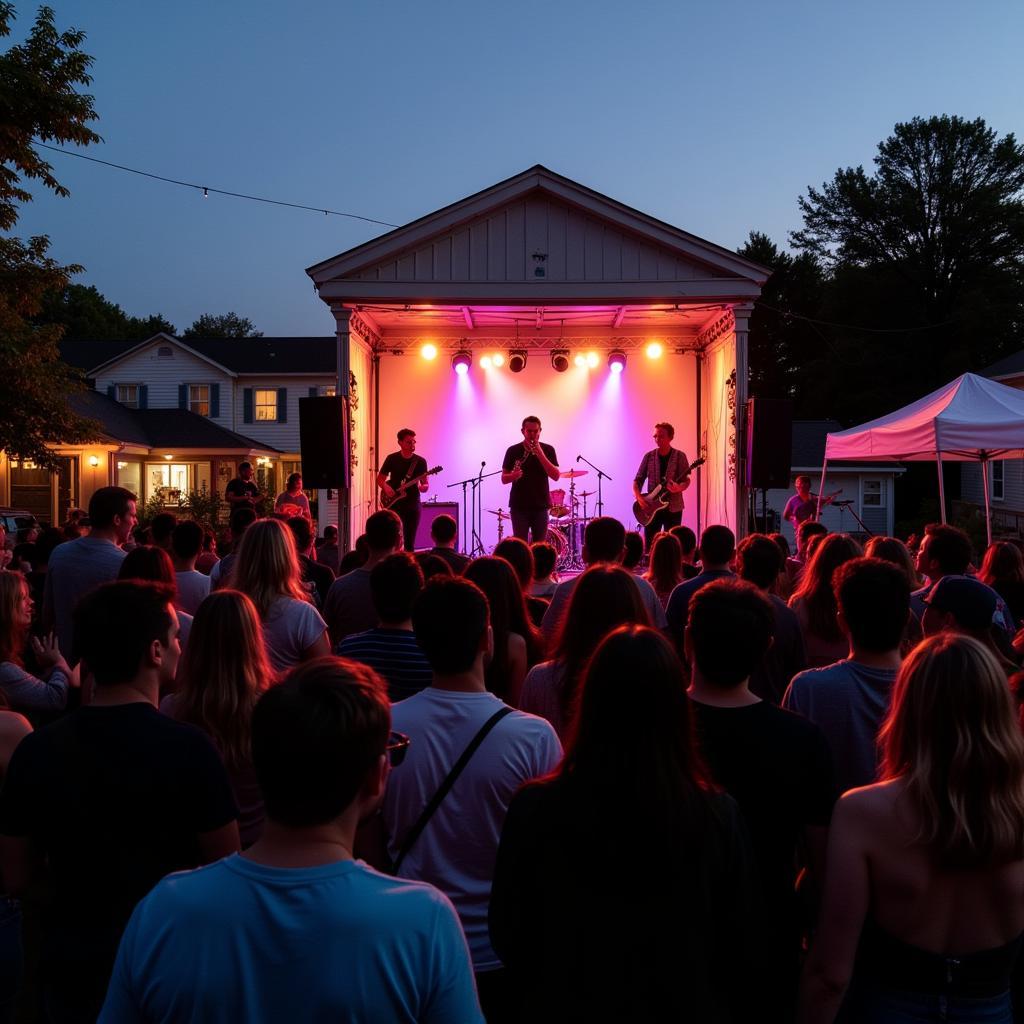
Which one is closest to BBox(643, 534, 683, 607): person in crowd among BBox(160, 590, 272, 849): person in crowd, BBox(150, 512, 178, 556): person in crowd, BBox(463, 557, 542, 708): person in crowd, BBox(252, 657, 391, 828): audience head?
BBox(463, 557, 542, 708): person in crowd

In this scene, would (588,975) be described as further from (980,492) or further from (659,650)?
(980,492)

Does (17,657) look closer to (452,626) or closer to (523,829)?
(452,626)

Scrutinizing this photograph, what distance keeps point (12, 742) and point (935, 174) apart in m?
48.8

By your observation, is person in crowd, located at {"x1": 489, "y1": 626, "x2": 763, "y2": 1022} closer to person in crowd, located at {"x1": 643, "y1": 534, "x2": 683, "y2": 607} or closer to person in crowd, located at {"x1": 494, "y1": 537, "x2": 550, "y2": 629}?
person in crowd, located at {"x1": 494, "y1": 537, "x2": 550, "y2": 629}

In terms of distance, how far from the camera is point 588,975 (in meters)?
1.68

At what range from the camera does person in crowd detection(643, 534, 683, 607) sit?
5266mm

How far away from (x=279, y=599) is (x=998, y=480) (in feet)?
103

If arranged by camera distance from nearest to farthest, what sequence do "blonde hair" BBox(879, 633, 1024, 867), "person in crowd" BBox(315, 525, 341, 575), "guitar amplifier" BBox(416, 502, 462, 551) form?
"blonde hair" BBox(879, 633, 1024, 867) → "person in crowd" BBox(315, 525, 341, 575) → "guitar amplifier" BBox(416, 502, 462, 551)

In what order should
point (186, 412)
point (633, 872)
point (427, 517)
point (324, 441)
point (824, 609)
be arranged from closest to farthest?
point (633, 872)
point (824, 609)
point (324, 441)
point (427, 517)
point (186, 412)

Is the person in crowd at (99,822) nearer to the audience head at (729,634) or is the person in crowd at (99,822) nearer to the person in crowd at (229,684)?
the person in crowd at (229,684)

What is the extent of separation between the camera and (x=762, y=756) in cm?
223

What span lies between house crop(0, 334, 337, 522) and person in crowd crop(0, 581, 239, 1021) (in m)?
26.9

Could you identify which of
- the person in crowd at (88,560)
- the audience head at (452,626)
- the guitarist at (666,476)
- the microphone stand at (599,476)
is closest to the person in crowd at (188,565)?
the person in crowd at (88,560)

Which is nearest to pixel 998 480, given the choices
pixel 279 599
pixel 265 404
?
pixel 265 404
